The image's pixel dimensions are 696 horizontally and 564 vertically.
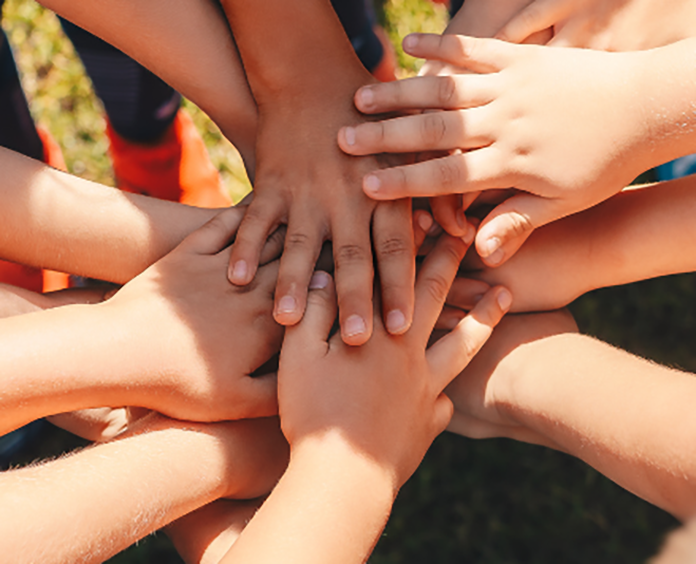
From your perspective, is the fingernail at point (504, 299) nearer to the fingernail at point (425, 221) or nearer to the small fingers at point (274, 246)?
the fingernail at point (425, 221)

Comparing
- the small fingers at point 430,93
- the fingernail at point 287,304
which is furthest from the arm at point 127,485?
the small fingers at point 430,93

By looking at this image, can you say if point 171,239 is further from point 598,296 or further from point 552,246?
point 598,296

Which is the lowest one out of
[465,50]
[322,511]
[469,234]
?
[322,511]

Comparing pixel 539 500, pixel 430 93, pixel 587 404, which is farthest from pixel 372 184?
pixel 539 500

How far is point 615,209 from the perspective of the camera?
124 centimetres

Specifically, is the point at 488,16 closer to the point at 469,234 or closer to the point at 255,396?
the point at 469,234

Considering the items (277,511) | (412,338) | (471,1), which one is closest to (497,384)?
(412,338)

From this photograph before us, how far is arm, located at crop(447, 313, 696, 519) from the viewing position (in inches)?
36.5

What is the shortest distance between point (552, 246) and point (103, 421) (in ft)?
3.42

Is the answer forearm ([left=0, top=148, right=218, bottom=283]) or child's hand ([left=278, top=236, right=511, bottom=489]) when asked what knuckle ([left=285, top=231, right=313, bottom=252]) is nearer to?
child's hand ([left=278, top=236, right=511, bottom=489])

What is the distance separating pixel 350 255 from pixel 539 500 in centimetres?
92

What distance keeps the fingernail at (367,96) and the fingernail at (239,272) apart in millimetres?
399

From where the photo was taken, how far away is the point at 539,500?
1.58 metres

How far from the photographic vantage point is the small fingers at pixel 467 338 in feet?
3.80
